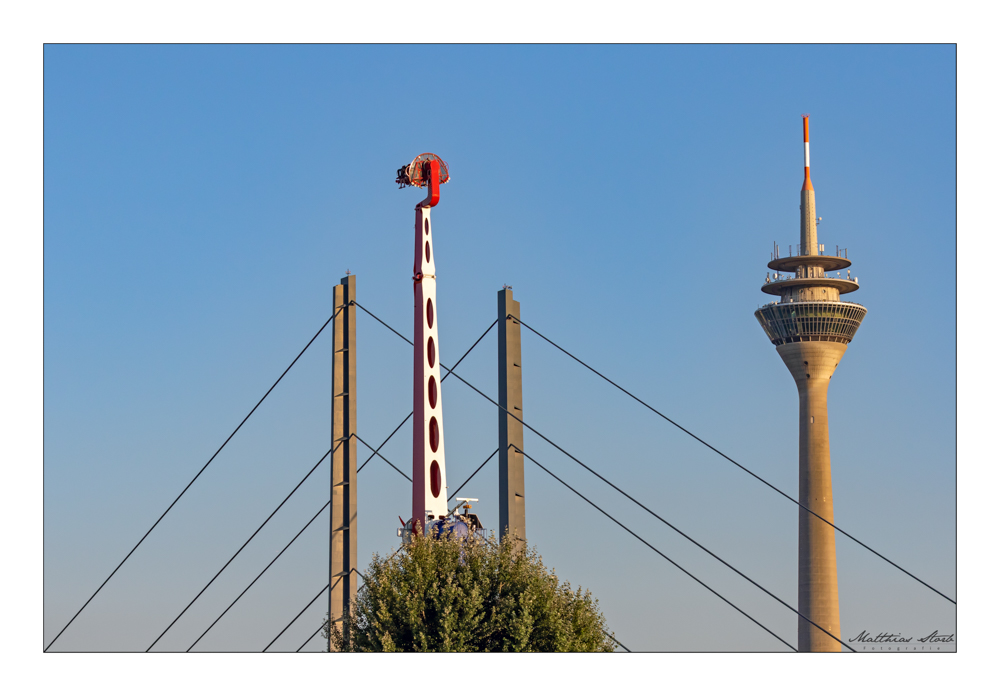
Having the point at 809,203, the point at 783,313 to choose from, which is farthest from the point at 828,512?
the point at 809,203

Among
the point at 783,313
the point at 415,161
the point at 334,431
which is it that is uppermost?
the point at 783,313

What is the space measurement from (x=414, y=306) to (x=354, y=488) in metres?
6.72

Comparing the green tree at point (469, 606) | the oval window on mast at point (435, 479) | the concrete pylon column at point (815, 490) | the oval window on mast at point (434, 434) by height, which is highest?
the concrete pylon column at point (815, 490)

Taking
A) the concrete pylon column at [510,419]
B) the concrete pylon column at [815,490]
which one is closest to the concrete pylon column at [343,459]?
the concrete pylon column at [510,419]

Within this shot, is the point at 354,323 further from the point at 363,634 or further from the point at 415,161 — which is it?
the point at 363,634

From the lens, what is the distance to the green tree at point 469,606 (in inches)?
1411

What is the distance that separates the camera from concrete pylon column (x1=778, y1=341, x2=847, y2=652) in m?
173

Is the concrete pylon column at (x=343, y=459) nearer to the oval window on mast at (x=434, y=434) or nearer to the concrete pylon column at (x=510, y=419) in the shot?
the oval window on mast at (x=434, y=434)

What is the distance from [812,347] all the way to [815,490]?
19.6 m

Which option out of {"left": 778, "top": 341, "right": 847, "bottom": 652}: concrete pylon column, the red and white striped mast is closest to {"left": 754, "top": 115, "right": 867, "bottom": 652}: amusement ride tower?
{"left": 778, "top": 341, "right": 847, "bottom": 652}: concrete pylon column

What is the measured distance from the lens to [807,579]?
567 ft

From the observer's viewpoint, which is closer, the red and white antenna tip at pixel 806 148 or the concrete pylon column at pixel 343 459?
the concrete pylon column at pixel 343 459

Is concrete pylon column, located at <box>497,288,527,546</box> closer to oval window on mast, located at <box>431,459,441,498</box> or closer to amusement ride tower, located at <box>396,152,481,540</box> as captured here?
amusement ride tower, located at <box>396,152,481,540</box>

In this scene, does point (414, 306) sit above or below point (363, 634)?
above
